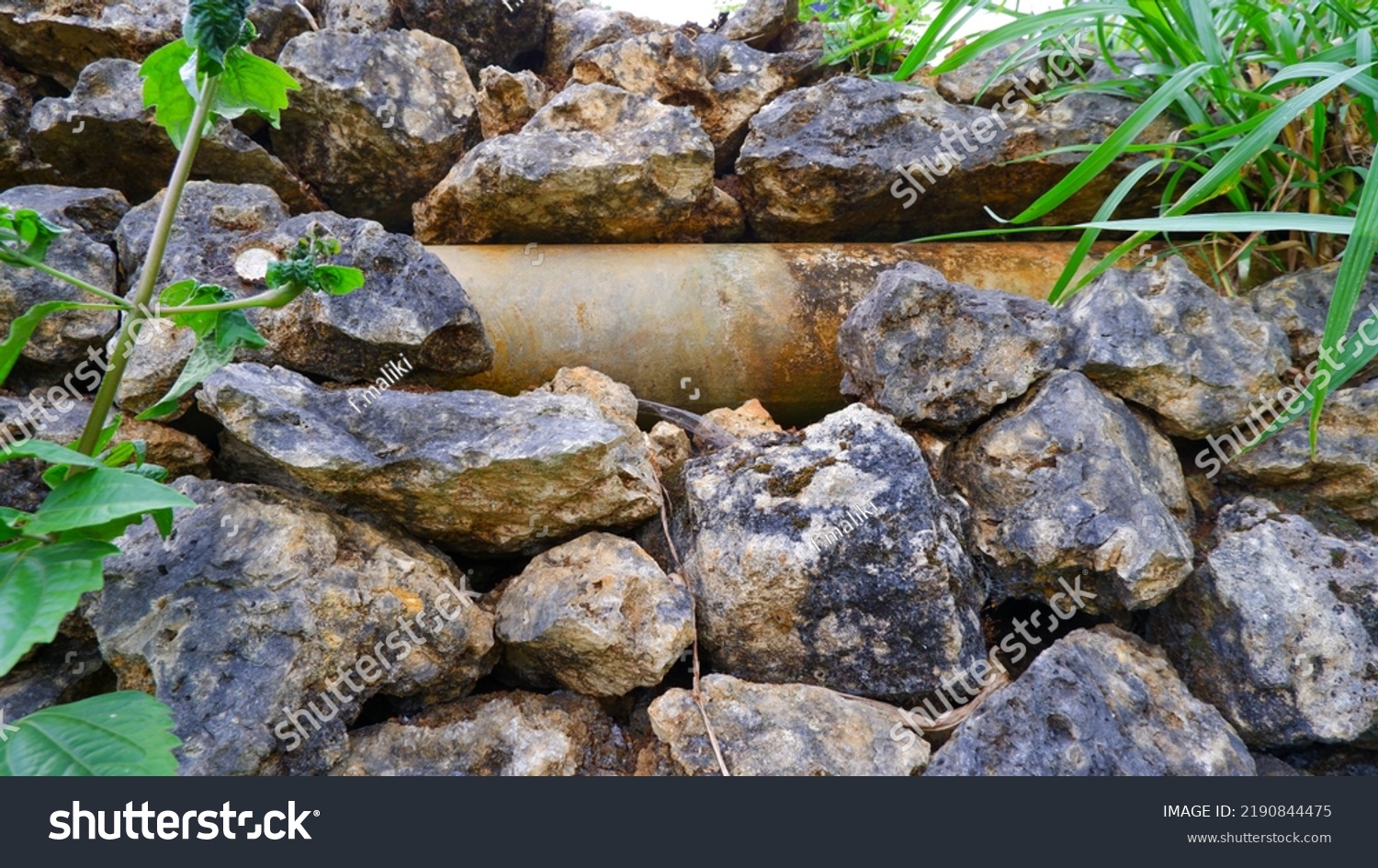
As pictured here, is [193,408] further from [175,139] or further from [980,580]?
[980,580]

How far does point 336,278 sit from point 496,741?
84 centimetres

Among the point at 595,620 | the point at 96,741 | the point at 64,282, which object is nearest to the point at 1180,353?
the point at 595,620

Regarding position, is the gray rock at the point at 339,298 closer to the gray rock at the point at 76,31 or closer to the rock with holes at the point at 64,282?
the rock with holes at the point at 64,282

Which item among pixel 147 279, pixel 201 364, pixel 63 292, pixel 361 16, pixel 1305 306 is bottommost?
pixel 63 292

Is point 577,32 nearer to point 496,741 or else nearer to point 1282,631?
point 496,741

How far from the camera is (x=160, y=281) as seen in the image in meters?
1.71

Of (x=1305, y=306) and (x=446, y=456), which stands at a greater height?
(x=1305, y=306)

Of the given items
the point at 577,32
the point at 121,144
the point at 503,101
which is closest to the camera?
the point at 121,144

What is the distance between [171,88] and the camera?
1322 mm

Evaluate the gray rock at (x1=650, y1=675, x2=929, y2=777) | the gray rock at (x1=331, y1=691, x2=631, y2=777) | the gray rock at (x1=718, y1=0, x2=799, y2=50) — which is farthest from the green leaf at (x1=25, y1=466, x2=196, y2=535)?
the gray rock at (x1=718, y1=0, x2=799, y2=50)

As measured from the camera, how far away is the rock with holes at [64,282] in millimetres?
1616

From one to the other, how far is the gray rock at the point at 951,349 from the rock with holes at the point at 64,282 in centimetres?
170

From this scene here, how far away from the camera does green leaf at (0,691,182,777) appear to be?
0.99m

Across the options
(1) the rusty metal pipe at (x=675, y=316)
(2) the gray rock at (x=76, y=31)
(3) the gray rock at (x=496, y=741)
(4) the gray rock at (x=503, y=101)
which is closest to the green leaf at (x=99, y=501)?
(3) the gray rock at (x=496, y=741)
